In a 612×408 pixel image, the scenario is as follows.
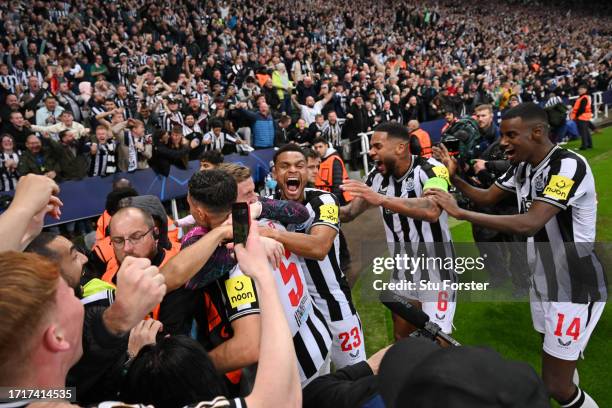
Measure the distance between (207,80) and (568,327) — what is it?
12.3m

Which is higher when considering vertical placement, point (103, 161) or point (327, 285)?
point (103, 161)

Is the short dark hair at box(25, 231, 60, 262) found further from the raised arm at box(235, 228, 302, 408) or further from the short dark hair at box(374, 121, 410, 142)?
the short dark hair at box(374, 121, 410, 142)

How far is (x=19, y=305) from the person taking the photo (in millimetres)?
1268

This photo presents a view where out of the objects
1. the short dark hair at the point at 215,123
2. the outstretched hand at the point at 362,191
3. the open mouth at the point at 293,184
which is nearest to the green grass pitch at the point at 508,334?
the outstretched hand at the point at 362,191

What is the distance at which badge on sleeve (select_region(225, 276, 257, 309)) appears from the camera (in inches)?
91.9

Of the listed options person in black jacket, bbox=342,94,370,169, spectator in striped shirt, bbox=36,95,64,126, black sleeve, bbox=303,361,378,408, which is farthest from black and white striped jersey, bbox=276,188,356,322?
person in black jacket, bbox=342,94,370,169

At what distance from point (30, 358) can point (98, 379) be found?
61cm

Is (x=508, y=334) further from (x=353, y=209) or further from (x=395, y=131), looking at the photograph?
(x=395, y=131)

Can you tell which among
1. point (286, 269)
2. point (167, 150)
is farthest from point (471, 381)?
point (167, 150)

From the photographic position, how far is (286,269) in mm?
2939

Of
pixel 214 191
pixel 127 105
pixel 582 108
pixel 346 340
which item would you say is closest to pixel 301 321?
pixel 346 340

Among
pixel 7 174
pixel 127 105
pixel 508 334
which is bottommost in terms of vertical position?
pixel 508 334

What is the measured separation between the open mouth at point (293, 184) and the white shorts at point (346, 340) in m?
0.95

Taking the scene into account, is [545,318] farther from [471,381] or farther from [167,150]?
[167,150]
